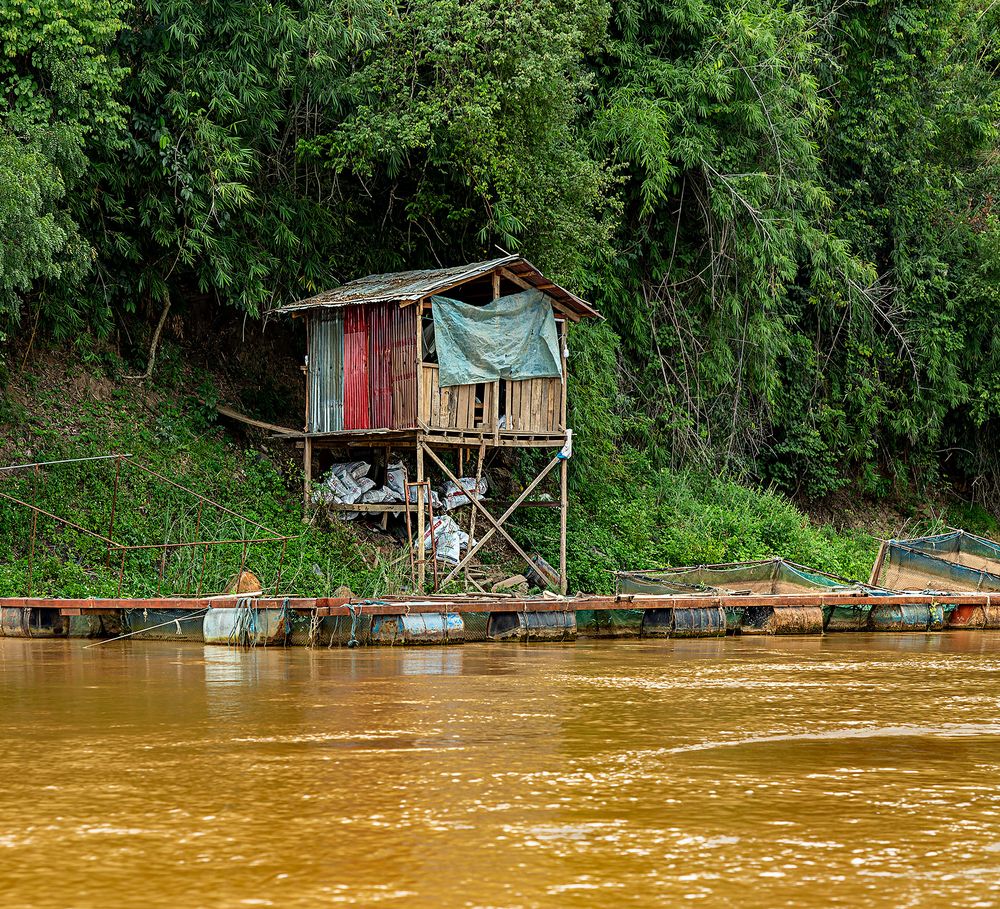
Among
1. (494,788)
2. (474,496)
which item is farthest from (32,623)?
(494,788)

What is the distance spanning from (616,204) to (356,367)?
529 cm

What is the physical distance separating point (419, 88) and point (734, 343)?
8.74m

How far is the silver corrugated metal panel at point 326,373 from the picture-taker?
1969cm

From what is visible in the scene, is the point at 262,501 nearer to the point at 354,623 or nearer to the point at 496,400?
the point at 496,400

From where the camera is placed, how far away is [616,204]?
2189 cm

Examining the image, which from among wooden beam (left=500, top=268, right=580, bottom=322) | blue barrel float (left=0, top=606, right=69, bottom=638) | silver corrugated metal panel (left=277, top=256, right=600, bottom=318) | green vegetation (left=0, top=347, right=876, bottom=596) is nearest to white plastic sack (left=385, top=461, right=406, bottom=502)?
green vegetation (left=0, top=347, right=876, bottom=596)

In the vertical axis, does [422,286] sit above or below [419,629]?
above

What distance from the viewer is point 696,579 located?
1928 centimetres

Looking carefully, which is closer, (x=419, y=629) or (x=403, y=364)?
(x=419, y=629)

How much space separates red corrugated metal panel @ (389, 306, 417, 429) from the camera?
61.3ft

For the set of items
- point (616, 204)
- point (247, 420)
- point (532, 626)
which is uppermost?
point (616, 204)

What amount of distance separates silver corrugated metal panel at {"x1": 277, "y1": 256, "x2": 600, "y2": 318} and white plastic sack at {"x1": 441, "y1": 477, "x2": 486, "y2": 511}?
2.89 m

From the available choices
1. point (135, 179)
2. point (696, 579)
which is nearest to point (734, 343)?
point (696, 579)

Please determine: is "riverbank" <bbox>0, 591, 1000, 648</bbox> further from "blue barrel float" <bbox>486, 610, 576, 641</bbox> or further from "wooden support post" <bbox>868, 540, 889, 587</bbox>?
"wooden support post" <bbox>868, 540, 889, 587</bbox>
